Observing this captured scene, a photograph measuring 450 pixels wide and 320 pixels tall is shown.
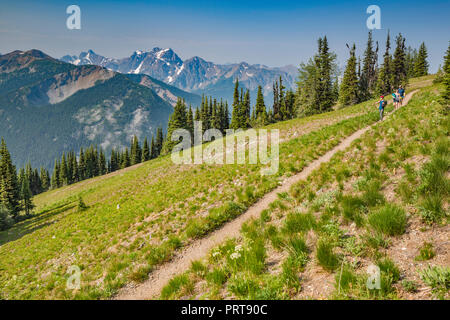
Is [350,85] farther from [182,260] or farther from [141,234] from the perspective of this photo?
[182,260]

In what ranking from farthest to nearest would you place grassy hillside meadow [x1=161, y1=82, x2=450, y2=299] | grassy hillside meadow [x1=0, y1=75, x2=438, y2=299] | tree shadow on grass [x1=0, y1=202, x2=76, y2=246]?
tree shadow on grass [x1=0, y1=202, x2=76, y2=246]
grassy hillside meadow [x1=0, y1=75, x2=438, y2=299]
grassy hillside meadow [x1=161, y1=82, x2=450, y2=299]

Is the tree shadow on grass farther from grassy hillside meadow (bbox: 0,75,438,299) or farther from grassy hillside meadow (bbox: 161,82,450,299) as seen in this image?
grassy hillside meadow (bbox: 161,82,450,299)

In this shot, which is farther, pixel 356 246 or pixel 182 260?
pixel 182 260

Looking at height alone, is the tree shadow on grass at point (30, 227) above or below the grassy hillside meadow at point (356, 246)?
below

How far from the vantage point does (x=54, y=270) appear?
11.9 meters

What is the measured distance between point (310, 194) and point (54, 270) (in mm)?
14107

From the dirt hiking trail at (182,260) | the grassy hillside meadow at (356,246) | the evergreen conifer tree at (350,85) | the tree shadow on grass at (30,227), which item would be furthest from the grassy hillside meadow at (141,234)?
the evergreen conifer tree at (350,85)

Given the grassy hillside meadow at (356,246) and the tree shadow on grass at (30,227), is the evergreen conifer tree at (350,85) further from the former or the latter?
the tree shadow on grass at (30,227)

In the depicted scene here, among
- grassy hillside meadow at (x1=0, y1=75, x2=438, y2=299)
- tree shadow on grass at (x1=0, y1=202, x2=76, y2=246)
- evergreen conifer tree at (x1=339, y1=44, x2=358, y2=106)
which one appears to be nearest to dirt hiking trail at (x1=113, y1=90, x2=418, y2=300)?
grassy hillside meadow at (x1=0, y1=75, x2=438, y2=299)

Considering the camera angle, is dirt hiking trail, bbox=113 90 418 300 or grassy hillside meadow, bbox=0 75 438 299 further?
grassy hillside meadow, bbox=0 75 438 299

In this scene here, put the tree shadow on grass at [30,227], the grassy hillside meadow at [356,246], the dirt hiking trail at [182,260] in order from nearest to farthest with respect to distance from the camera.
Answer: the grassy hillside meadow at [356,246] < the dirt hiking trail at [182,260] < the tree shadow on grass at [30,227]

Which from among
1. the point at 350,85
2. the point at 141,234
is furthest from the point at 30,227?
the point at 350,85

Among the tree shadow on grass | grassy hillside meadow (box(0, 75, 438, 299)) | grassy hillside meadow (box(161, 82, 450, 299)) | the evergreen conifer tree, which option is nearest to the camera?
grassy hillside meadow (box(161, 82, 450, 299))

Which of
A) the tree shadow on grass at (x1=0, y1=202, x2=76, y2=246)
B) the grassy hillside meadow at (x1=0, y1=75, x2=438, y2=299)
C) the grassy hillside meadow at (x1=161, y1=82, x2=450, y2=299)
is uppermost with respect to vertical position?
the grassy hillside meadow at (x1=161, y1=82, x2=450, y2=299)
